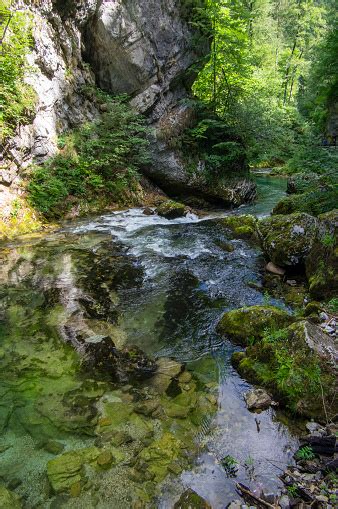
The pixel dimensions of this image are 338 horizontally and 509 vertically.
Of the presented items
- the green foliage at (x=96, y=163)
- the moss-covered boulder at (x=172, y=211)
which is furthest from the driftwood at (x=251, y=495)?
the moss-covered boulder at (x=172, y=211)

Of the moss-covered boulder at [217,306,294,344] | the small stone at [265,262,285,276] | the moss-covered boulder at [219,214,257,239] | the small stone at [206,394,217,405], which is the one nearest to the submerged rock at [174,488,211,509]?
the small stone at [206,394,217,405]

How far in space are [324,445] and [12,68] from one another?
1229 cm

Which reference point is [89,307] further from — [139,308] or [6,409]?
[6,409]

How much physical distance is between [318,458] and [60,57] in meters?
15.5

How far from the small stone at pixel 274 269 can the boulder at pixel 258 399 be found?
382cm

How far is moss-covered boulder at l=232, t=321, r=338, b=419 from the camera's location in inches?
150

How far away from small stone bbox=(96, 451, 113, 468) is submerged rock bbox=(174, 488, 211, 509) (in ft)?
2.57

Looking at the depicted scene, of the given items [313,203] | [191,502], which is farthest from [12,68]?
[191,502]

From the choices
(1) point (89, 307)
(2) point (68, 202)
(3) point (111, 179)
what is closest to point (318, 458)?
(1) point (89, 307)

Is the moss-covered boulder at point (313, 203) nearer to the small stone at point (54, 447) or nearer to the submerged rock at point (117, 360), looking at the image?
the submerged rock at point (117, 360)

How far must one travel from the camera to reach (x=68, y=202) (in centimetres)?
1214

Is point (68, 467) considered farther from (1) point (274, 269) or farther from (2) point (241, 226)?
(2) point (241, 226)

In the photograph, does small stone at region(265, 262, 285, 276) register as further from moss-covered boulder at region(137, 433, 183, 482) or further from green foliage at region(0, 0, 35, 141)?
green foliage at region(0, 0, 35, 141)

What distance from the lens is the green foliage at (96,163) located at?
1174 cm
